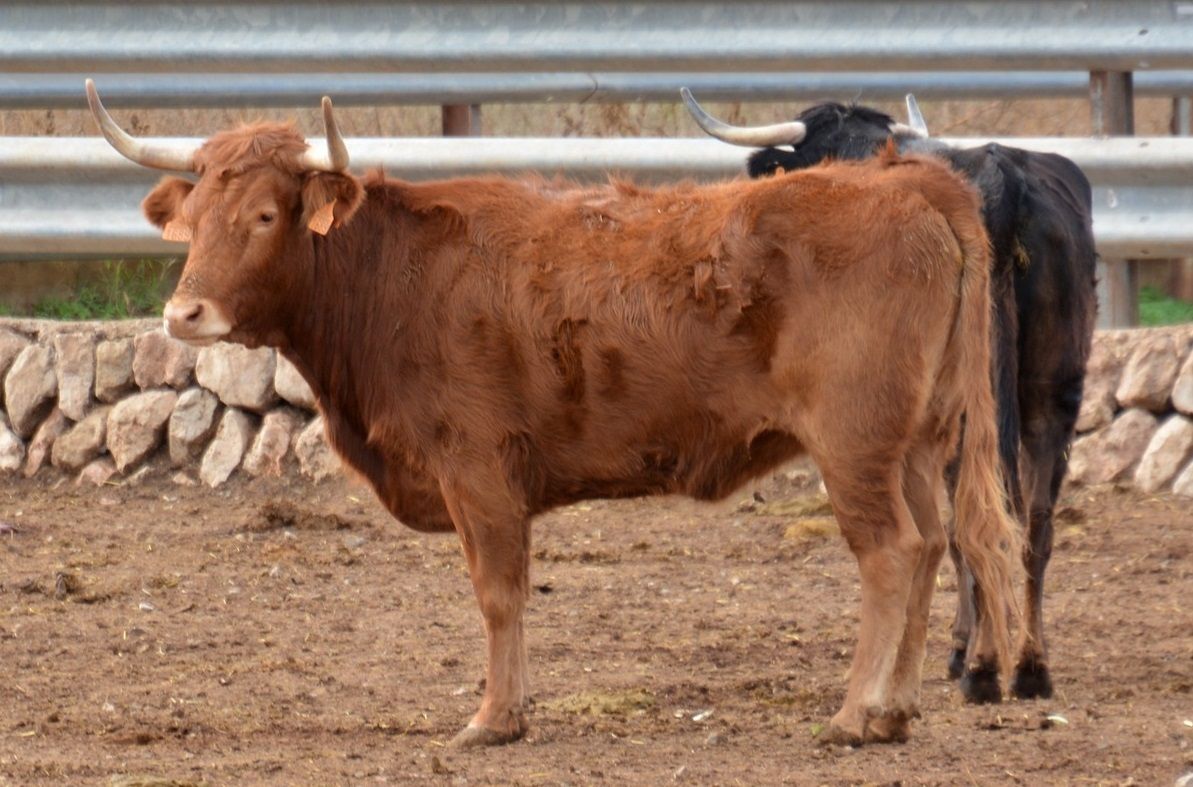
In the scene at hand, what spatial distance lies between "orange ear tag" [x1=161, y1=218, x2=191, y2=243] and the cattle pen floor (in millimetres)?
1505

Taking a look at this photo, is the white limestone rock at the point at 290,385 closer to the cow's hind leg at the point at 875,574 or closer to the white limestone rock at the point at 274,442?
the white limestone rock at the point at 274,442

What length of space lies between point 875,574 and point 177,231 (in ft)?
8.00

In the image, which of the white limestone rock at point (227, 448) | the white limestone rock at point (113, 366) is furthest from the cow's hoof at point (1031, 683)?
the white limestone rock at point (113, 366)

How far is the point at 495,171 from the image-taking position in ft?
29.1

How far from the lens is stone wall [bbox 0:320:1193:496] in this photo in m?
9.09

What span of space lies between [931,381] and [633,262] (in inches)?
38.0

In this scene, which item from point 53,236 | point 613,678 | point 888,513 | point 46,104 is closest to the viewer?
point 888,513

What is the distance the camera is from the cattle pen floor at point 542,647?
5.11 metres

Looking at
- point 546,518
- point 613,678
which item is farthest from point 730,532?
point 613,678

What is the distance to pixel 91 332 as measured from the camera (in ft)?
30.9

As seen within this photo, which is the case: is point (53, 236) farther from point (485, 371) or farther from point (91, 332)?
point (485, 371)

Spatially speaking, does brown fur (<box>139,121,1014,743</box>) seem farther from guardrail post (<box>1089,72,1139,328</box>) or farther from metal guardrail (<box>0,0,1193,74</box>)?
guardrail post (<box>1089,72,1139,328</box>)

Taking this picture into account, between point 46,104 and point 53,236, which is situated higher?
point 46,104

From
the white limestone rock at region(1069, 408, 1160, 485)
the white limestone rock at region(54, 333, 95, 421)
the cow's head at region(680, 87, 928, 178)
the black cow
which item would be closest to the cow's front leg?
the black cow
